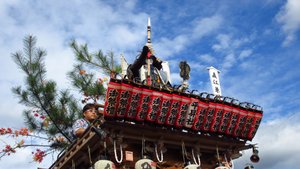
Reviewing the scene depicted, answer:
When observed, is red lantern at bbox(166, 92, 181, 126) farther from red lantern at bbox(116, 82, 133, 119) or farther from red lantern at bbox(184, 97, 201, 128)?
red lantern at bbox(116, 82, 133, 119)

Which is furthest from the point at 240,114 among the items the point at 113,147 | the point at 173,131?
the point at 113,147

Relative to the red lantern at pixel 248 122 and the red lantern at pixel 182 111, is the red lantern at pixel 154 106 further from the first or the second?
the red lantern at pixel 248 122

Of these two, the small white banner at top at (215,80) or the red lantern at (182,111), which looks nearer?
the red lantern at (182,111)

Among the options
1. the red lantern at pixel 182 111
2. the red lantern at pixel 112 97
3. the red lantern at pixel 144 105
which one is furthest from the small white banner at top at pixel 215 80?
the red lantern at pixel 112 97

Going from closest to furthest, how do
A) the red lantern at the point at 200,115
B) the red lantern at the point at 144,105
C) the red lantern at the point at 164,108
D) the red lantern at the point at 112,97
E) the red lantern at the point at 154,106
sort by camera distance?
the red lantern at the point at 112,97 < the red lantern at the point at 144,105 < the red lantern at the point at 154,106 < the red lantern at the point at 164,108 < the red lantern at the point at 200,115

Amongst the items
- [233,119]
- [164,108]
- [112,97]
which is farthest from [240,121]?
[112,97]

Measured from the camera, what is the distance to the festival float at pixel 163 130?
392 inches

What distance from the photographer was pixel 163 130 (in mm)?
10508

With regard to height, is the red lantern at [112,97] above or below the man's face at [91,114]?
below

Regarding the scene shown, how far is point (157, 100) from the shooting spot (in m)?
10.5

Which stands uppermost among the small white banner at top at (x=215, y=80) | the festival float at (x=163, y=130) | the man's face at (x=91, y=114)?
the small white banner at top at (x=215, y=80)

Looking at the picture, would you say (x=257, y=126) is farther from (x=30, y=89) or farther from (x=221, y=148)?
(x=30, y=89)

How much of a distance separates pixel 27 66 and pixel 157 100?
1134cm

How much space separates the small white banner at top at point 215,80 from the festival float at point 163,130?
0.04 m
